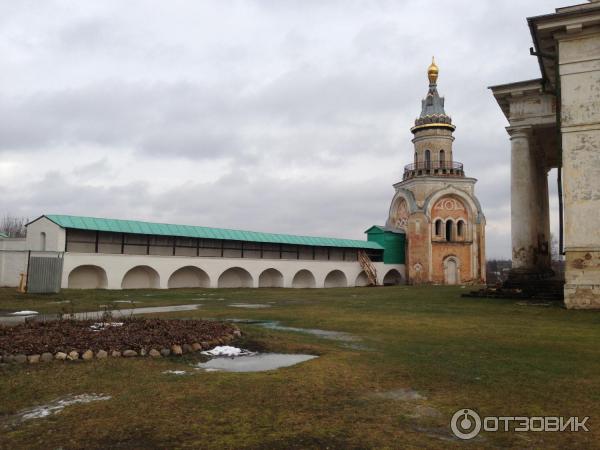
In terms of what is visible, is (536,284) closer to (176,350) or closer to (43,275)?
(176,350)

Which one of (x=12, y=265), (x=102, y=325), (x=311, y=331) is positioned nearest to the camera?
(x=102, y=325)

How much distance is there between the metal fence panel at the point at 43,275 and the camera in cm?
1902

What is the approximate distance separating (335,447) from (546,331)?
759 cm

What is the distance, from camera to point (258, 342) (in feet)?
27.2

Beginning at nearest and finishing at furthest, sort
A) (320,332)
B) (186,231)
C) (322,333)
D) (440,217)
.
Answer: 1. (322,333)
2. (320,332)
3. (186,231)
4. (440,217)

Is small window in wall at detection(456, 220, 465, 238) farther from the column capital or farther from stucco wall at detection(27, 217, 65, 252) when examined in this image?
stucco wall at detection(27, 217, 65, 252)

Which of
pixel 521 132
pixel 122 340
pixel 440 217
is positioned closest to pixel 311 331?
pixel 122 340

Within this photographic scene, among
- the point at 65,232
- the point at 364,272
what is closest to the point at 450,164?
the point at 364,272

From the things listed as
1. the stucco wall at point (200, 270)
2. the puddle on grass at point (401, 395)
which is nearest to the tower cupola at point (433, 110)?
the stucco wall at point (200, 270)

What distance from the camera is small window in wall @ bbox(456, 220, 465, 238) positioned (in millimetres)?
42438

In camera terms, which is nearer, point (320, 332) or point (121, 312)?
point (320, 332)

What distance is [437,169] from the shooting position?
139 feet

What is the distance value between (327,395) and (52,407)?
2.65 metres

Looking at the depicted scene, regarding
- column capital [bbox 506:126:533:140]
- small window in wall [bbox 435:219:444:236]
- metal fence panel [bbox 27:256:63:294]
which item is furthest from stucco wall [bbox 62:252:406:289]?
column capital [bbox 506:126:533:140]
